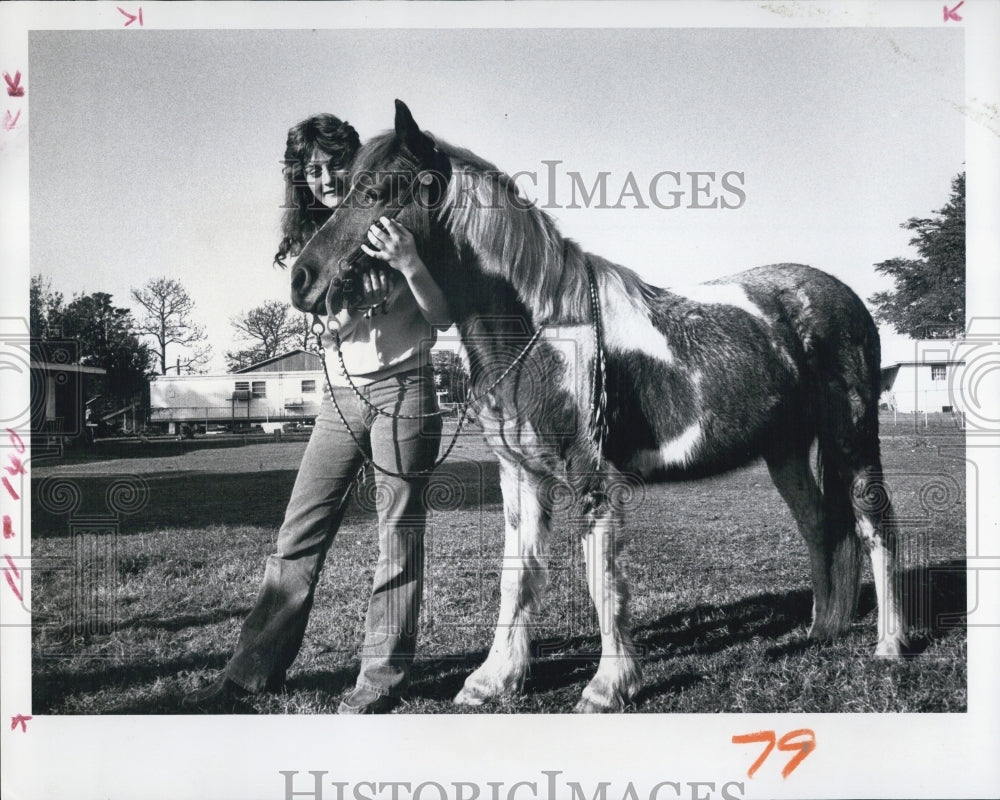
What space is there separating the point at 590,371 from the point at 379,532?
0.85 meters

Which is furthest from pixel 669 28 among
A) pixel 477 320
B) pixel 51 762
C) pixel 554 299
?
pixel 51 762

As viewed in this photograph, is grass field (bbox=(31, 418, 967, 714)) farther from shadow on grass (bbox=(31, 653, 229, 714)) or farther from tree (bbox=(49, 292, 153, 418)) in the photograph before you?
tree (bbox=(49, 292, 153, 418))

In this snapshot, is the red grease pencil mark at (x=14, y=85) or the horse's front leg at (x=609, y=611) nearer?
the horse's front leg at (x=609, y=611)

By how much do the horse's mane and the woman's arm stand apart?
148 millimetres

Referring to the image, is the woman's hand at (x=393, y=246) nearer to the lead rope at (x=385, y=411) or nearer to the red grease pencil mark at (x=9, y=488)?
the lead rope at (x=385, y=411)

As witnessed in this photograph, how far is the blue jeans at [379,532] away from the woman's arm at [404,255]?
0.25 metres

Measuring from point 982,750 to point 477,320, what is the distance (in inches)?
89.0

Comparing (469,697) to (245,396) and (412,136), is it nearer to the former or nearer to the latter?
→ (245,396)

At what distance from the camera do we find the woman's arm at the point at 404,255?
2.18m

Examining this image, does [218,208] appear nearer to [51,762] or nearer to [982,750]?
[51,762]

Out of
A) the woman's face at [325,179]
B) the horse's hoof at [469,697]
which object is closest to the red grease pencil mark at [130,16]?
the woman's face at [325,179]

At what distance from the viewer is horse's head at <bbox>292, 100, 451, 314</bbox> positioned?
85.4 inches

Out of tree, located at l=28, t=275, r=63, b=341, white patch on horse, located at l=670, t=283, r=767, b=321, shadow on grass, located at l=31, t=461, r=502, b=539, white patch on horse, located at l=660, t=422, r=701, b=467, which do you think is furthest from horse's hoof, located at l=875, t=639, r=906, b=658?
tree, located at l=28, t=275, r=63, b=341

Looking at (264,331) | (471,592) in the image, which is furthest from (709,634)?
(264,331)
